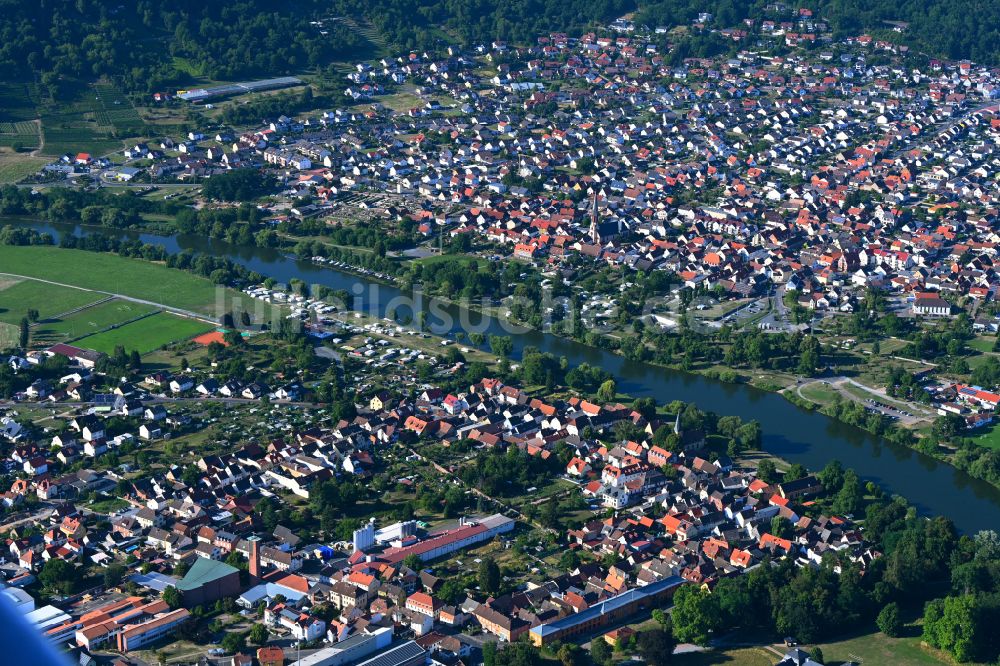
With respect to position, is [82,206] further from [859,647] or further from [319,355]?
[859,647]

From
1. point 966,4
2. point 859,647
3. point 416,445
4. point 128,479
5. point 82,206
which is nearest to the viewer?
point 859,647

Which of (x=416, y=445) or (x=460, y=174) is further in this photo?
(x=460, y=174)

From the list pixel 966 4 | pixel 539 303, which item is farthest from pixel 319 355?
pixel 966 4

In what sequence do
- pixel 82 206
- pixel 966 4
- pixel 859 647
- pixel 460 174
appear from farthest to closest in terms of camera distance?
1. pixel 966 4
2. pixel 460 174
3. pixel 82 206
4. pixel 859 647

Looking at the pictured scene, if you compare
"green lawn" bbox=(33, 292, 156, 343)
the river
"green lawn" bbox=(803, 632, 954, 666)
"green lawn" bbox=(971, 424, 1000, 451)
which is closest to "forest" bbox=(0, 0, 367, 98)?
"green lawn" bbox=(33, 292, 156, 343)

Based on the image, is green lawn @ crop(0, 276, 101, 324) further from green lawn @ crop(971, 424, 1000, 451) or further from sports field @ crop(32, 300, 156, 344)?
green lawn @ crop(971, 424, 1000, 451)

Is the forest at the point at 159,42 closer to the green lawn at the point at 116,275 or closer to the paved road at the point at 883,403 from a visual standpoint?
Result: the green lawn at the point at 116,275

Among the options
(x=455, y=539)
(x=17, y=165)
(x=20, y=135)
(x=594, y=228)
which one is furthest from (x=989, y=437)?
(x=20, y=135)
